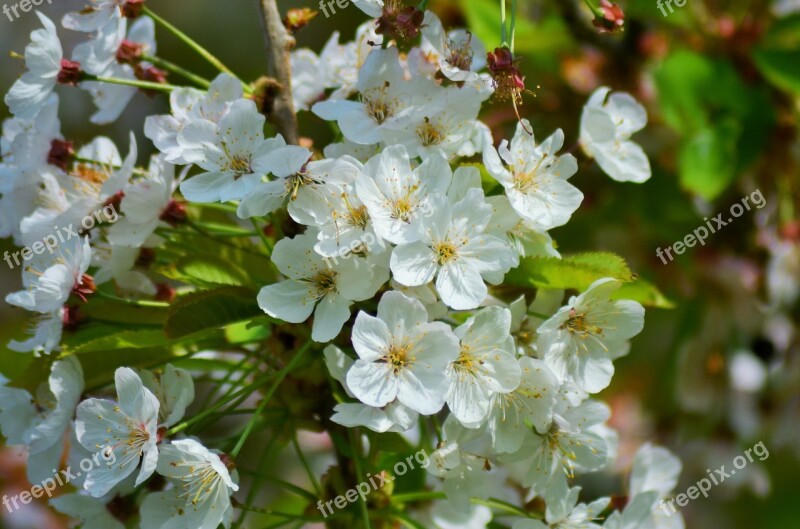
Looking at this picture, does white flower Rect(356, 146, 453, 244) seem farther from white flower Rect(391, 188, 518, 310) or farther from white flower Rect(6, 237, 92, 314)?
white flower Rect(6, 237, 92, 314)

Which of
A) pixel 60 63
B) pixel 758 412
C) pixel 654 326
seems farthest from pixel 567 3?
pixel 60 63

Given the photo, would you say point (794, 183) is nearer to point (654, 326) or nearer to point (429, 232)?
point (654, 326)

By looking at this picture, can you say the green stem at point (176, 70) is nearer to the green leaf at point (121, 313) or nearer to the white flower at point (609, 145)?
the green leaf at point (121, 313)

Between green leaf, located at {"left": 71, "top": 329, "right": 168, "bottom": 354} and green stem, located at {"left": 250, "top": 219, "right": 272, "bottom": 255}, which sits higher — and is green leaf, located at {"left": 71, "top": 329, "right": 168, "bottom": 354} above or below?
below

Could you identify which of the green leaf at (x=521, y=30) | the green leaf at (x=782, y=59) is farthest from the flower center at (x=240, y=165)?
the green leaf at (x=782, y=59)

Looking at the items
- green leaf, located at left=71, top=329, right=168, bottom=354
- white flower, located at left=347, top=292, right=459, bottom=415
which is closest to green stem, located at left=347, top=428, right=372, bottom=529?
white flower, located at left=347, top=292, right=459, bottom=415

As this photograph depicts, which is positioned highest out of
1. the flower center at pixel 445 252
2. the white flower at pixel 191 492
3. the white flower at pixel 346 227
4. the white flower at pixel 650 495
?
the white flower at pixel 346 227

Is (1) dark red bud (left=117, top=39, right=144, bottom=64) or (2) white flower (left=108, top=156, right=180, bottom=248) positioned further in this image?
(1) dark red bud (left=117, top=39, right=144, bottom=64)

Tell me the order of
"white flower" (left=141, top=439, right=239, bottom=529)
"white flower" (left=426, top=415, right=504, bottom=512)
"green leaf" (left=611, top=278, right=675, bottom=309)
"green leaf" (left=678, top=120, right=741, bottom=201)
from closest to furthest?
"white flower" (left=141, top=439, right=239, bottom=529)
"white flower" (left=426, top=415, right=504, bottom=512)
"green leaf" (left=611, top=278, right=675, bottom=309)
"green leaf" (left=678, top=120, right=741, bottom=201)
